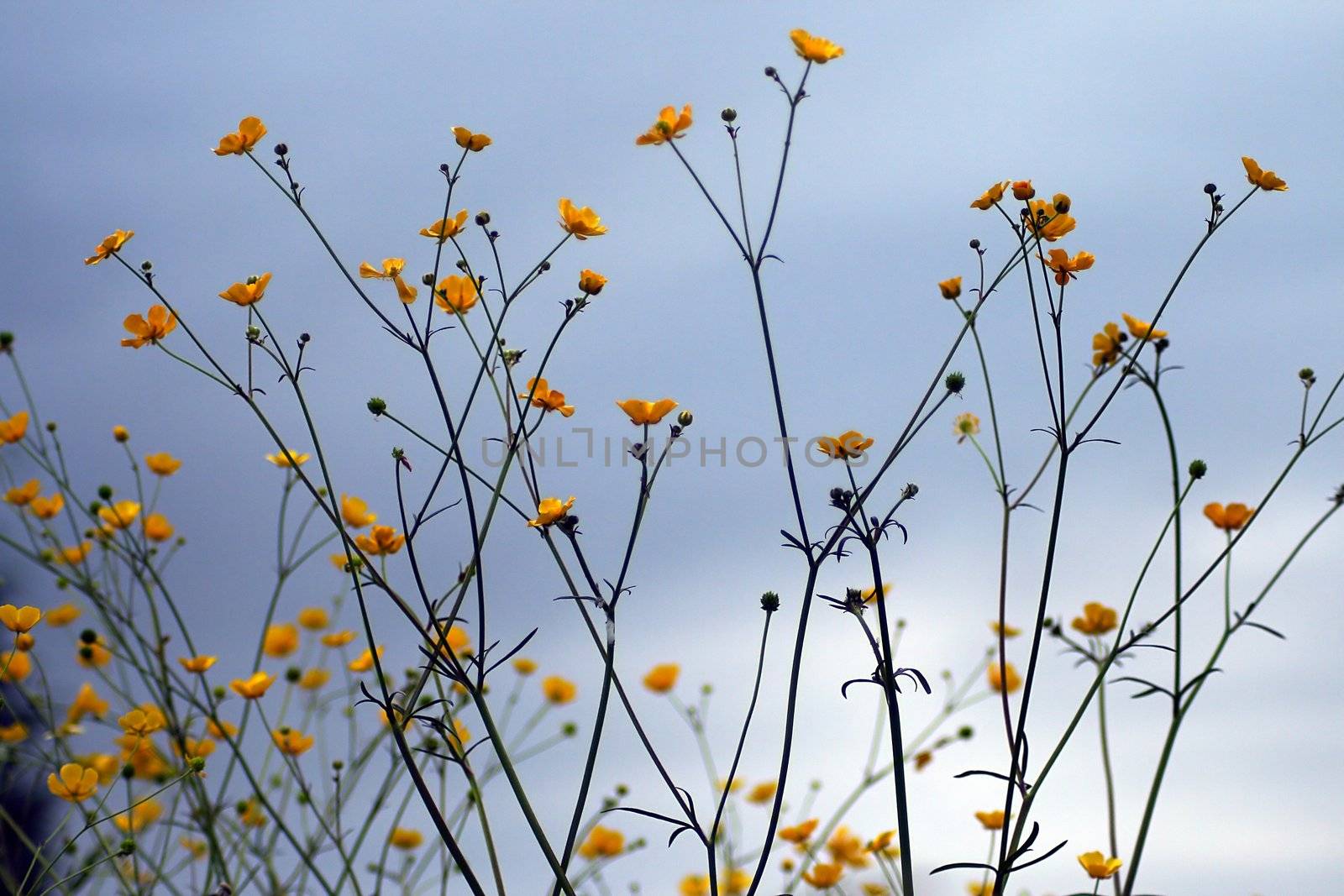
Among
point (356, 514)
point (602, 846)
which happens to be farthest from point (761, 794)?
point (356, 514)

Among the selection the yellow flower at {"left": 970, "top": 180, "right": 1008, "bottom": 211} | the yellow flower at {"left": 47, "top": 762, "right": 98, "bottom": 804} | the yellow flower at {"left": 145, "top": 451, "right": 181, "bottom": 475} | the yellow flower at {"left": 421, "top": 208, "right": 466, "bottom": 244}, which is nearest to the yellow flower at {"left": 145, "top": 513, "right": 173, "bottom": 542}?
the yellow flower at {"left": 145, "top": 451, "right": 181, "bottom": 475}

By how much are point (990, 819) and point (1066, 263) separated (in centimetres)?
125

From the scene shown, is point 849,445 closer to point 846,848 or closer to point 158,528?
point 846,848

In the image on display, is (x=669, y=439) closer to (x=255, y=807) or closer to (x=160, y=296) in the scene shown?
(x=160, y=296)

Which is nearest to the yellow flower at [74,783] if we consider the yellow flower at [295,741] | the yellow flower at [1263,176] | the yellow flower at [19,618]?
the yellow flower at [19,618]

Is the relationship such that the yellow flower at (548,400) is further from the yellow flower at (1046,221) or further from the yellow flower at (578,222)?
the yellow flower at (1046,221)

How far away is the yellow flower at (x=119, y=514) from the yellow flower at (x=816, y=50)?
1955 mm

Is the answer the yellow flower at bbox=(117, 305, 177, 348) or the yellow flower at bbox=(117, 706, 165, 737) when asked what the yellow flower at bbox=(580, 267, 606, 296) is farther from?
the yellow flower at bbox=(117, 706, 165, 737)

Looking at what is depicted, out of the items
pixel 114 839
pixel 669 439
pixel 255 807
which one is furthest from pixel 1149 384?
pixel 114 839

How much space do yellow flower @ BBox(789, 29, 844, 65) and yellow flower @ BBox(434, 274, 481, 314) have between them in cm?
70

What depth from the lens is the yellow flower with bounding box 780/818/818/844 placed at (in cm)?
252

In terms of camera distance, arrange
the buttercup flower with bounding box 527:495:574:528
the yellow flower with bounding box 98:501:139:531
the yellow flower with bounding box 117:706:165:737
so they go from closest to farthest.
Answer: the buttercup flower with bounding box 527:495:574:528 < the yellow flower with bounding box 117:706:165:737 < the yellow flower with bounding box 98:501:139:531

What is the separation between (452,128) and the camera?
1910 millimetres

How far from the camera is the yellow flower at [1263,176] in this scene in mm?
1887
